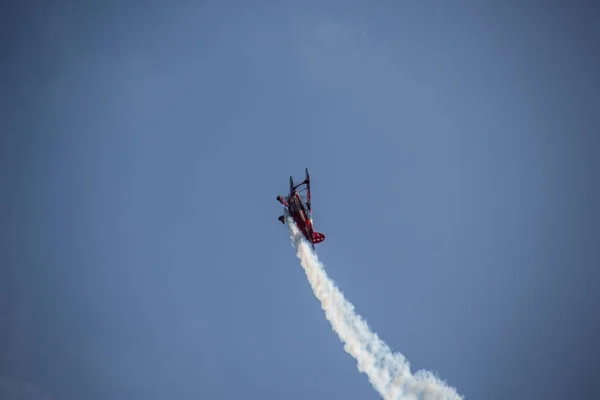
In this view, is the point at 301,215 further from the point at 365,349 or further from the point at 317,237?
the point at 365,349

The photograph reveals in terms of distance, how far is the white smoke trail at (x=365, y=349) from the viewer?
2084 inches

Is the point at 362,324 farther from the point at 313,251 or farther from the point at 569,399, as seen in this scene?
the point at 569,399

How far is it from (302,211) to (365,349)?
17.0 m

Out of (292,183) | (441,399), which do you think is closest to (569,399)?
(441,399)

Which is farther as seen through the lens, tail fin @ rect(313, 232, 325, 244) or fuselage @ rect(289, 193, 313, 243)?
tail fin @ rect(313, 232, 325, 244)

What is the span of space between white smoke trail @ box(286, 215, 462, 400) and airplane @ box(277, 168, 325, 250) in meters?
1.80

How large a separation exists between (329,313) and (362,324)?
3.91 metres

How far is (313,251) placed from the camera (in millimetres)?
56938

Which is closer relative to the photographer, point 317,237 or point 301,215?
point 301,215

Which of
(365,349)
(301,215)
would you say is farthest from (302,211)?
(365,349)

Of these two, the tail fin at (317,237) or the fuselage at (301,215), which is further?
the tail fin at (317,237)

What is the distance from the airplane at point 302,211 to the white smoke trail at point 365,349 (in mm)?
1796

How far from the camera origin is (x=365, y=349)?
56.2 meters

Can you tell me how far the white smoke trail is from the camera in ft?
174
